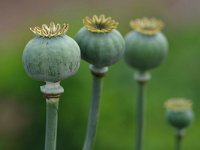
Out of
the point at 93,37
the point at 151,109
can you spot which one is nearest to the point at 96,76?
the point at 93,37

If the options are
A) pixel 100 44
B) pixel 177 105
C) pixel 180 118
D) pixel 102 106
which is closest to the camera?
pixel 100 44

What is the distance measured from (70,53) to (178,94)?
246 centimetres

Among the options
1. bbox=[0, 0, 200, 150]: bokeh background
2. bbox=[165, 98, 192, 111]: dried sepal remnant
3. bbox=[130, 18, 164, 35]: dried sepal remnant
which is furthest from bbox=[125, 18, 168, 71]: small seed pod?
bbox=[0, 0, 200, 150]: bokeh background

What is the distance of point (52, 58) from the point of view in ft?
3.49

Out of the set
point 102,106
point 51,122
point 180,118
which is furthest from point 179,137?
point 102,106

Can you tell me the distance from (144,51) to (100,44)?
30 centimetres

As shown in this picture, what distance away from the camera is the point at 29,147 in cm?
312

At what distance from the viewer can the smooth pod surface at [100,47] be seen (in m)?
1.20

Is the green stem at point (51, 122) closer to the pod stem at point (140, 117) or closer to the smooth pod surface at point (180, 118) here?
the pod stem at point (140, 117)

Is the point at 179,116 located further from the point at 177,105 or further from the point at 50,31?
the point at 50,31

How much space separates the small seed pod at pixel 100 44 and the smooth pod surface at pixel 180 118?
0.59 meters

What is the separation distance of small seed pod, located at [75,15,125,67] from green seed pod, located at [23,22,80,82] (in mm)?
118

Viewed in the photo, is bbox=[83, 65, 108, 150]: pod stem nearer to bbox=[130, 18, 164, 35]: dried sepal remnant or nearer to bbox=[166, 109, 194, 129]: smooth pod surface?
bbox=[130, 18, 164, 35]: dried sepal remnant

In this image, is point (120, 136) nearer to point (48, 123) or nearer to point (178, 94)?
point (178, 94)
